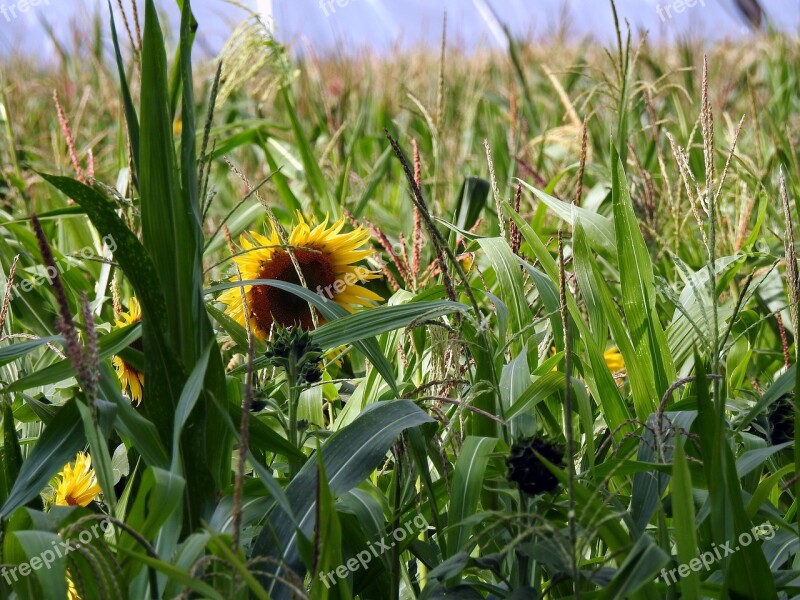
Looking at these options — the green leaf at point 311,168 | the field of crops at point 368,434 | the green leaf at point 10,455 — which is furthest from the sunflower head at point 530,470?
the green leaf at point 311,168

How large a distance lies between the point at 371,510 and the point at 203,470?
0.15 m

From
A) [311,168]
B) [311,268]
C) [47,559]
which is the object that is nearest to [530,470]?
[47,559]

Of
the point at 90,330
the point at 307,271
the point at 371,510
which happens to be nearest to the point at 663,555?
the point at 371,510

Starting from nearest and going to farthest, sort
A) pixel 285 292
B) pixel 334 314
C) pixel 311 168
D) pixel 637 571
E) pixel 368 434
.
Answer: pixel 637 571
pixel 368 434
pixel 334 314
pixel 285 292
pixel 311 168

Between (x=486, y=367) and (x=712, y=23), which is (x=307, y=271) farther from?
(x=712, y=23)

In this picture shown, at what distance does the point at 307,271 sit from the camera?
1.21 metres

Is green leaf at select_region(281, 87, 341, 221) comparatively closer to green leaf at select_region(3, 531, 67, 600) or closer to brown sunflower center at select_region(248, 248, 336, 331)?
Answer: brown sunflower center at select_region(248, 248, 336, 331)

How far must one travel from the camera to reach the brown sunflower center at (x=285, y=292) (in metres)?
1.15

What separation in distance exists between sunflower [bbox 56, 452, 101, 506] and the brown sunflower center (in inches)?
11.3

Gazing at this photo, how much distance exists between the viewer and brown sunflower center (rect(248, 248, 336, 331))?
3.77 ft

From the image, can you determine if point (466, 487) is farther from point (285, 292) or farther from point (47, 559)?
point (285, 292)

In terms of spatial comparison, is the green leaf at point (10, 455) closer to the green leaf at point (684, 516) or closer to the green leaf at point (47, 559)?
the green leaf at point (47, 559)

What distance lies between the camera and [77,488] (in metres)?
0.96

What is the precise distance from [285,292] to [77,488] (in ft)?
1.14
